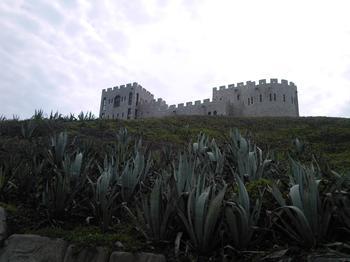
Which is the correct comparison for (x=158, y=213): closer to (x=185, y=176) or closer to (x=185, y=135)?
(x=185, y=176)

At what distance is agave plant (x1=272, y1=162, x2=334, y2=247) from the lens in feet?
9.69

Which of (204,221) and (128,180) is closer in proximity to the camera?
(204,221)

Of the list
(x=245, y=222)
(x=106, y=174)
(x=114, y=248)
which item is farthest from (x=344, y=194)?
(x=106, y=174)

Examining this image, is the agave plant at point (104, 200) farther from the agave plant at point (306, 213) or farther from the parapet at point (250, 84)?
the parapet at point (250, 84)

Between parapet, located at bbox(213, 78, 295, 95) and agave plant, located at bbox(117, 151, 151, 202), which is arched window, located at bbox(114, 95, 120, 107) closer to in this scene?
parapet, located at bbox(213, 78, 295, 95)

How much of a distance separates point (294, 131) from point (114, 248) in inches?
612

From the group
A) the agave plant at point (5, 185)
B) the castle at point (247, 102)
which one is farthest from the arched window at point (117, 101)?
the agave plant at point (5, 185)

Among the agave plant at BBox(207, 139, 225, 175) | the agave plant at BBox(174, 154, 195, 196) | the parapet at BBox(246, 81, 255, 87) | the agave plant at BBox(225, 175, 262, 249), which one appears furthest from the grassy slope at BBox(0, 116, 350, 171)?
the parapet at BBox(246, 81, 255, 87)

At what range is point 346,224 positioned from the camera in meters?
3.01

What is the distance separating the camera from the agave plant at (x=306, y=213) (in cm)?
295

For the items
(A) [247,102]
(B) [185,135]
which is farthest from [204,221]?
(A) [247,102]

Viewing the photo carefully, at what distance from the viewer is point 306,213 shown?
3.05 m

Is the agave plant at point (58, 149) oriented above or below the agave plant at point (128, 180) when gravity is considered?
above

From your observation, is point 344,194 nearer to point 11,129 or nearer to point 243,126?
point 11,129
